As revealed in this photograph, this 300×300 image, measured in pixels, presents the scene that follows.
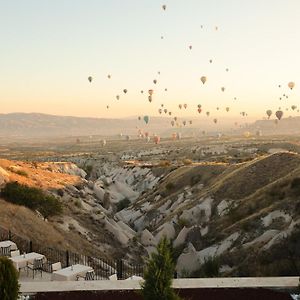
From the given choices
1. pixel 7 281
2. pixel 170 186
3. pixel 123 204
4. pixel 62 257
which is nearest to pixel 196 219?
pixel 62 257

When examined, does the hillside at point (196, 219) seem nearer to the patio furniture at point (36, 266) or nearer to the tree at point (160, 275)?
the patio furniture at point (36, 266)

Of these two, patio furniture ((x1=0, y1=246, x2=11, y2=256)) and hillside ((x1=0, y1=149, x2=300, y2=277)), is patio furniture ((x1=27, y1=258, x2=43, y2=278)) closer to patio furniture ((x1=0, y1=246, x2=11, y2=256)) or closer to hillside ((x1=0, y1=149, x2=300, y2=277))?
patio furniture ((x1=0, y1=246, x2=11, y2=256))

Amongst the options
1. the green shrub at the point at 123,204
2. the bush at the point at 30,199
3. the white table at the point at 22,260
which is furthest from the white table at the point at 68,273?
the green shrub at the point at 123,204

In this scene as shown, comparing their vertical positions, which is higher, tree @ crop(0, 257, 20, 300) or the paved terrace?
tree @ crop(0, 257, 20, 300)

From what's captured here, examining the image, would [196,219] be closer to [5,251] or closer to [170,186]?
[170,186]

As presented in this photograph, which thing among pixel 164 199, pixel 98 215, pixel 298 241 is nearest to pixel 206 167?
pixel 164 199

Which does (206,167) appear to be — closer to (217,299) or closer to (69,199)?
(69,199)

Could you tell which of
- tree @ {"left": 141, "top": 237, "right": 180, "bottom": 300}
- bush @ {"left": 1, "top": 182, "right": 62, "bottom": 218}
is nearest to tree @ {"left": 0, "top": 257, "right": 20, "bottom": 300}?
tree @ {"left": 141, "top": 237, "right": 180, "bottom": 300}
